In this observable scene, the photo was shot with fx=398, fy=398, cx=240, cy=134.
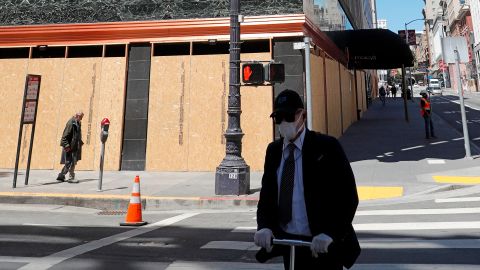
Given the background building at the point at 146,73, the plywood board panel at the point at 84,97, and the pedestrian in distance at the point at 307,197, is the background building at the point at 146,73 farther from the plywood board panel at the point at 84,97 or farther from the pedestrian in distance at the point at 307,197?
the pedestrian in distance at the point at 307,197

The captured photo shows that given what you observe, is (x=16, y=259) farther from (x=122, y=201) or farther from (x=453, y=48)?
(x=453, y=48)

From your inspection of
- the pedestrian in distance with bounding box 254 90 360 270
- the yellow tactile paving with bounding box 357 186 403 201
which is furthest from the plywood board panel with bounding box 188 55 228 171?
the pedestrian in distance with bounding box 254 90 360 270

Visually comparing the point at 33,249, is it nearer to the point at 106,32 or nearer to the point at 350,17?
the point at 106,32

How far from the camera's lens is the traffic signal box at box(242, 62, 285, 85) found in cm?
898

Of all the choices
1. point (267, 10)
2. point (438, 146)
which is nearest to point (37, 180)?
point (267, 10)

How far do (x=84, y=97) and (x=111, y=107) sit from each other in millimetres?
1092

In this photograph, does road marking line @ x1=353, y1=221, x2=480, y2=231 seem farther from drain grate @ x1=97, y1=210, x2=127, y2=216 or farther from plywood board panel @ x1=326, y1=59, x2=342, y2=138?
plywood board panel @ x1=326, y1=59, x2=342, y2=138

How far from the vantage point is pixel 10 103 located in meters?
14.4

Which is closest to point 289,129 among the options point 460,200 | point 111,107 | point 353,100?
point 460,200

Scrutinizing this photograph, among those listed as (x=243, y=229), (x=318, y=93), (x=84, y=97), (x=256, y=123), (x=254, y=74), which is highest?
(x=318, y=93)

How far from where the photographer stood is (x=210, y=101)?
1338 centimetres

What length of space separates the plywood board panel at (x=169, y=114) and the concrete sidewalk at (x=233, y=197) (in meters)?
0.61

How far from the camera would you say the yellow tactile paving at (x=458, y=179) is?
983 centimetres

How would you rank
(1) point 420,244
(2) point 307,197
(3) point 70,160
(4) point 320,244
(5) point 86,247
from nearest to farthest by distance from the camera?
(4) point 320,244, (2) point 307,197, (1) point 420,244, (5) point 86,247, (3) point 70,160
